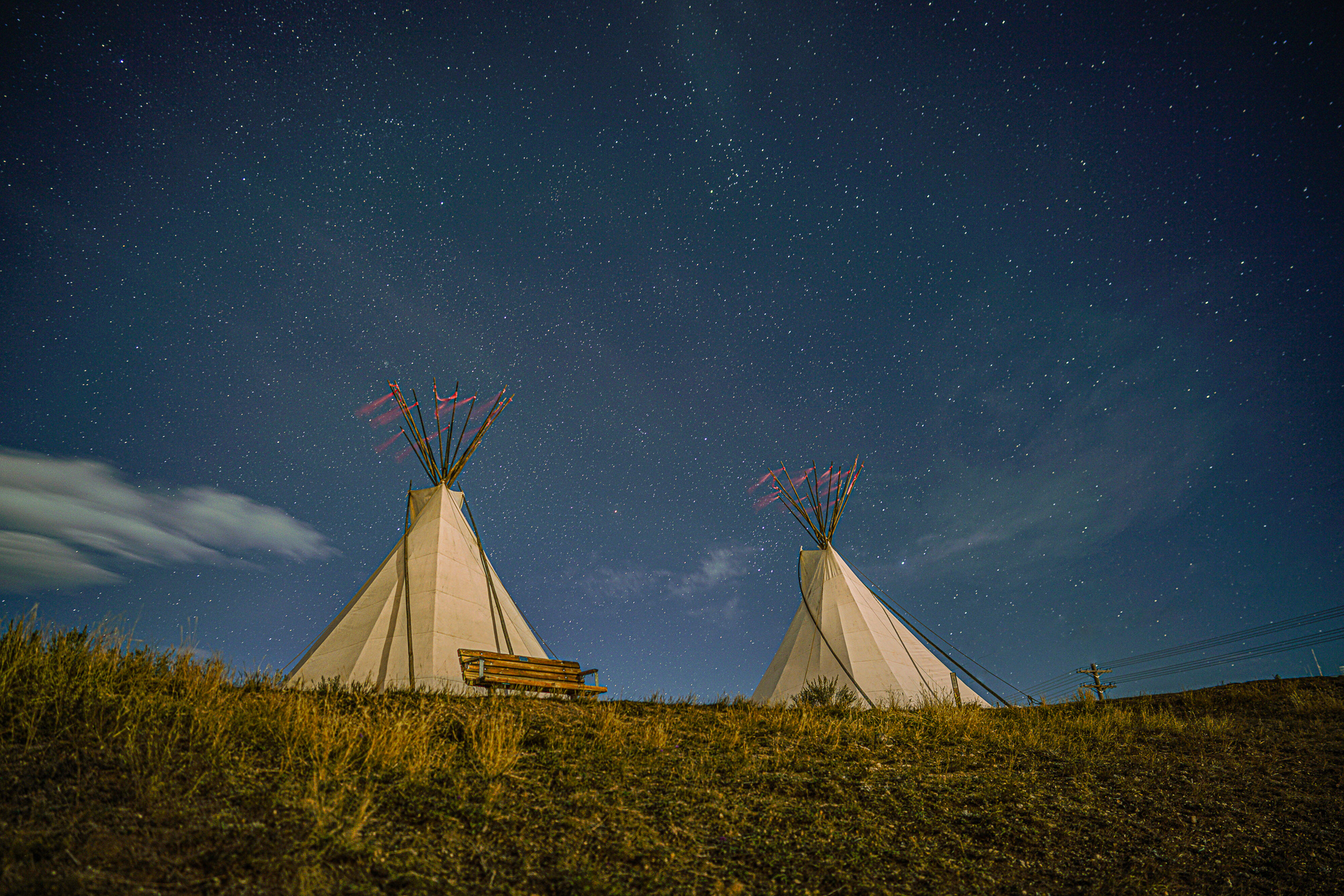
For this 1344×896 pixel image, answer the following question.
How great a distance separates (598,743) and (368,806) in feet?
6.18

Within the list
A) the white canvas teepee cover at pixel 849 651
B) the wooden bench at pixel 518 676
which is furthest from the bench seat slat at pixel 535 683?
the white canvas teepee cover at pixel 849 651

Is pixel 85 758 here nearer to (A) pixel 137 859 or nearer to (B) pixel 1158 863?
(A) pixel 137 859

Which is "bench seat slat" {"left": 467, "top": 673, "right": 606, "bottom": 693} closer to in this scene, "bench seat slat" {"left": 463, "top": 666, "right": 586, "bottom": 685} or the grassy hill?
"bench seat slat" {"left": 463, "top": 666, "right": 586, "bottom": 685}

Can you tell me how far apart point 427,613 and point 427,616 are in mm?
45

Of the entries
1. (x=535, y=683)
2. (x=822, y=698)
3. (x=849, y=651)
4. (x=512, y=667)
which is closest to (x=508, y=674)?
(x=512, y=667)

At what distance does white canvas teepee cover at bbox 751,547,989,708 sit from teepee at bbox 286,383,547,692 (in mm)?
5222

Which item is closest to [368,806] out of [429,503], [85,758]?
[85,758]

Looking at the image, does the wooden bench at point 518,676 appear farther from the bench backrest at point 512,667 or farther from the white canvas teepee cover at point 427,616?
the white canvas teepee cover at point 427,616

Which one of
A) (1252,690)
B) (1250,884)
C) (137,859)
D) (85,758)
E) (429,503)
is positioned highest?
(429,503)

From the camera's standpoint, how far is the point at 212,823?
2525 millimetres

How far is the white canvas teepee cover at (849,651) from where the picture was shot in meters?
11.4

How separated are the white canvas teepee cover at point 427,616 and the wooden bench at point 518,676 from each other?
59 centimetres

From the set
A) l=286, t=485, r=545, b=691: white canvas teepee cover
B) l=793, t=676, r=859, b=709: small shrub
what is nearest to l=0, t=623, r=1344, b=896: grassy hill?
l=793, t=676, r=859, b=709: small shrub

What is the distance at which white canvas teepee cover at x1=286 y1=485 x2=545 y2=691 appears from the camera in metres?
8.78
